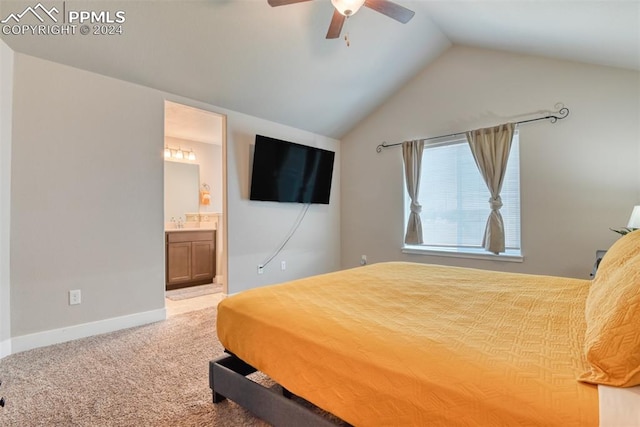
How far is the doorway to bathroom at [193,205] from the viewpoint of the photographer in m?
4.47

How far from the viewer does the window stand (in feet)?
12.2

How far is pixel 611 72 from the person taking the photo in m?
3.08

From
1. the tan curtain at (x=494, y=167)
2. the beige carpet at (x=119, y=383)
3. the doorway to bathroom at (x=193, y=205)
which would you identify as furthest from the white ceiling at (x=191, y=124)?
the tan curtain at (x=494, y=167)

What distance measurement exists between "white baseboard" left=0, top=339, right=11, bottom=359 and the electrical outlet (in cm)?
45

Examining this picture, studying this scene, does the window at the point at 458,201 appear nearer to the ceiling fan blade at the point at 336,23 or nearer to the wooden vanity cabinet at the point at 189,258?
the ceiling fan blade at the point at 336,23

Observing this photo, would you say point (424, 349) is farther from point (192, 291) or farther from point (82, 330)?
point (192, 291)

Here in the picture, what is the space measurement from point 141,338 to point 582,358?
301 centimetres

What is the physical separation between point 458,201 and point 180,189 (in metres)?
4.48

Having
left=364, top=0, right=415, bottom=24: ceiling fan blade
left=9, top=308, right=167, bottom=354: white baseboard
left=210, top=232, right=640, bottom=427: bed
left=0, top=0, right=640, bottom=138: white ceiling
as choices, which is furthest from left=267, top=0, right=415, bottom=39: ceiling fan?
left=9, top=308, right=167, bottom=354: white baseboard

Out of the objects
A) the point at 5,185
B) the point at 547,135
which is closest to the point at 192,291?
the point at 5,185

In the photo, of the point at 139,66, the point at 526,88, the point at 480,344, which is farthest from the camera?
the point at 526,88

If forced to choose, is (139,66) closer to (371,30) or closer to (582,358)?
(371,30)

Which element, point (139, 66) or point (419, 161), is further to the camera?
point (419, 161)

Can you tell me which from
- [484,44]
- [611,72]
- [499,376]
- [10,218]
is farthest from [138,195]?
[611,72]
